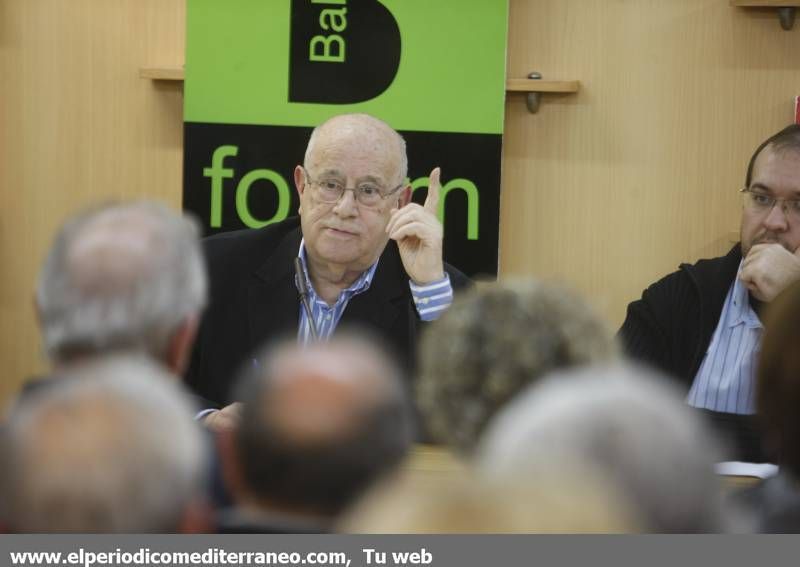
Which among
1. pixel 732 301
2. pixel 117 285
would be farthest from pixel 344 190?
pixel 117 285

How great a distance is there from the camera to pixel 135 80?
4.10m

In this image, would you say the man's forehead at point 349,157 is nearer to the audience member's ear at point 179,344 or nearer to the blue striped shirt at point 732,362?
the blue striped shirt at point 732,362

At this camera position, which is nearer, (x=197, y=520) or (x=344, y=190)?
(x=197, y=520)

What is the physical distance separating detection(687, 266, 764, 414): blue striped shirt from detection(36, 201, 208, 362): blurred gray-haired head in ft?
5.94

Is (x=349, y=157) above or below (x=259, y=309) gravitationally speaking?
above

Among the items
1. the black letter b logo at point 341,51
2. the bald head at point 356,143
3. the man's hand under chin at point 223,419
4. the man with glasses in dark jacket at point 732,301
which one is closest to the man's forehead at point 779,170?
the man with glasses in dark jacket at point 732,301

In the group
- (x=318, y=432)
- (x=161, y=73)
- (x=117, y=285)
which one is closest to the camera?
(x=318, y=432)

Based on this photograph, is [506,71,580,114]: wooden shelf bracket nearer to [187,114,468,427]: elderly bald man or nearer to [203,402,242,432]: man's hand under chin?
[187,114,468,427]: elderly bald man

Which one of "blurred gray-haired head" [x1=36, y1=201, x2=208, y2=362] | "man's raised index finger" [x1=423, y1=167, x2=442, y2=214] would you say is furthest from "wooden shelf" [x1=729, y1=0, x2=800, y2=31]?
"blurred gray-haired head" [x1=36, y1=201, x2=208, y2=362]

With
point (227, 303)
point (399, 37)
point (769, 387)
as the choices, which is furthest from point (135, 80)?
point (769, 387)

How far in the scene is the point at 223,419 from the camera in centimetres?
260

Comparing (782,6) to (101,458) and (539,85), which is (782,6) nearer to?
(539,85)

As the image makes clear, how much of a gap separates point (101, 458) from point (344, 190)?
2.15 m
